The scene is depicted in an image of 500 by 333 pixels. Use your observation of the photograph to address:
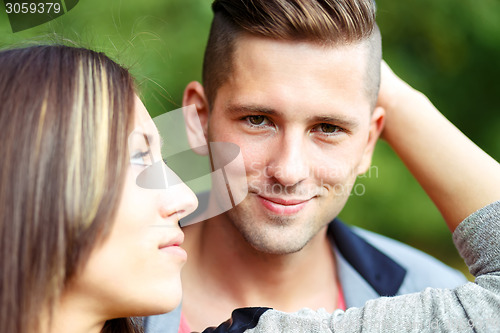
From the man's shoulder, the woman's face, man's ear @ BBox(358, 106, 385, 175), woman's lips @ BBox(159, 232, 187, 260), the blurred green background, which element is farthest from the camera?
the blurred green background

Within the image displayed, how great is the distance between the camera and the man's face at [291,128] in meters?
2.04

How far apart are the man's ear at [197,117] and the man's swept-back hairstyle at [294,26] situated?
0.05 m

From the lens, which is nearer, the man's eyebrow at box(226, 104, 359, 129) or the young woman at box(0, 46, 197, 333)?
the young woman at box(0, 46, 197, 333)

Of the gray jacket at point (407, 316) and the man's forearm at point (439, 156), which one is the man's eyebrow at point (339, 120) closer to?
the man's forearm at point (439, 156)

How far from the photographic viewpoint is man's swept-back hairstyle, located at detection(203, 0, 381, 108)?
2094 millimetres

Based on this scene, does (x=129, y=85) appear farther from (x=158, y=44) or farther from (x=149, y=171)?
(x=158, y=44)

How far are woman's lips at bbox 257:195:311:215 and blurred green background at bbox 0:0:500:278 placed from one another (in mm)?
1687

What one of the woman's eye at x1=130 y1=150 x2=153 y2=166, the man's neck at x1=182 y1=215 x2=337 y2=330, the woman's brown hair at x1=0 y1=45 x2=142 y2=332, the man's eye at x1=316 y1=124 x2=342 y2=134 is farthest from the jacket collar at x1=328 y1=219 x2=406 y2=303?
the woman's brown hair at x1=0 y1=45 x2=142 y2=332

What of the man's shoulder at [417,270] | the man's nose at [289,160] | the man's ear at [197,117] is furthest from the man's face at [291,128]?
the man's shoulder at [417,270]

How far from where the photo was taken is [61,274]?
1.35 m

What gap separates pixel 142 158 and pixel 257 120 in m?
0.69

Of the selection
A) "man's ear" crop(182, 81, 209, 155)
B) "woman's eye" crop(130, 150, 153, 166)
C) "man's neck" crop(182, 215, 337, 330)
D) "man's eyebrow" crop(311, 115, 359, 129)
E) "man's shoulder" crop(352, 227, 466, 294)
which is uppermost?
"woman's eye" crop(130, 150, 153, 166)

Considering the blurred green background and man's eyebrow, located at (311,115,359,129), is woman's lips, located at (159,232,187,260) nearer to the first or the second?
man's eyebrow, located at (311,115,359,129)

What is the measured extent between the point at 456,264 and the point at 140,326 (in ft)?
10.9
